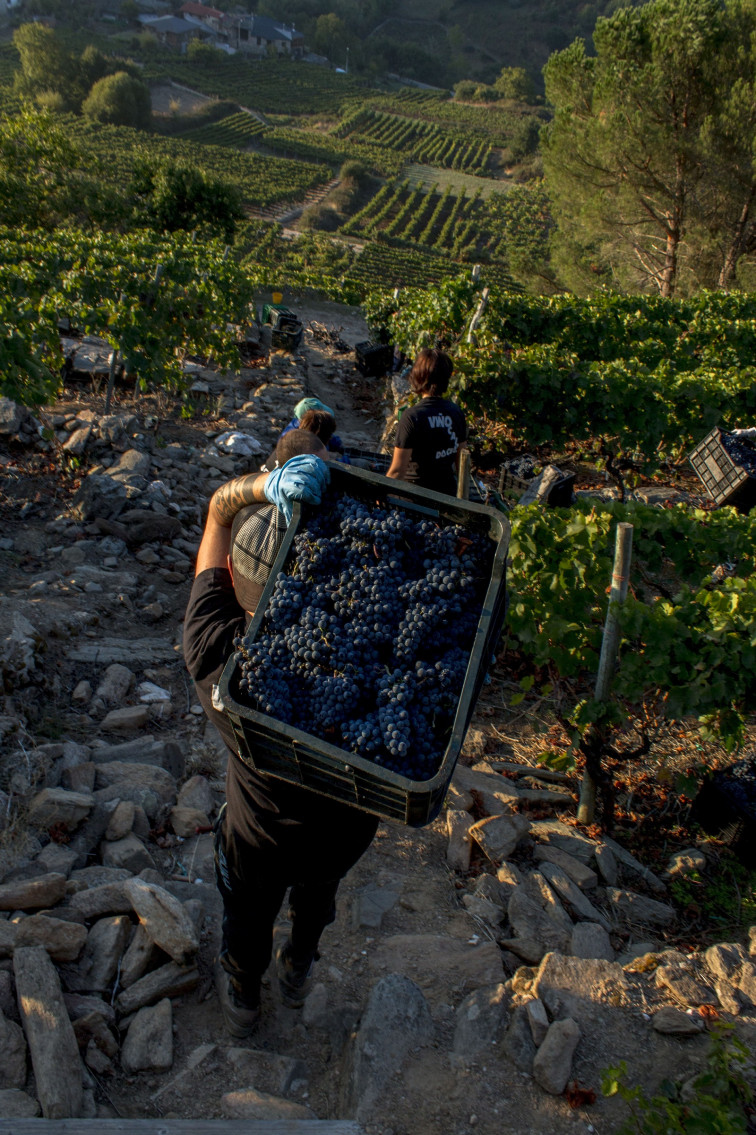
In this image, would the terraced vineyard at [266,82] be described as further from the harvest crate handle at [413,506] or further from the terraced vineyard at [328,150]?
the harvest crate handle at [413,506]

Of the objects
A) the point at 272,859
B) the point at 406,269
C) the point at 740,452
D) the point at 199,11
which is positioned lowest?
the point at 406,269

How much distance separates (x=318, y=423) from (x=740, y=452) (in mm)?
5752

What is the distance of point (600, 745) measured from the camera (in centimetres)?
337

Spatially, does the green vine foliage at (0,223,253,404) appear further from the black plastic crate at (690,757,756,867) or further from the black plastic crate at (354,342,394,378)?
the black plastic crate at (690,757,756,867)

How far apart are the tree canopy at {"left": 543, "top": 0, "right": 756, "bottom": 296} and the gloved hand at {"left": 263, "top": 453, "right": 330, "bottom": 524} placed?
66.1 ft

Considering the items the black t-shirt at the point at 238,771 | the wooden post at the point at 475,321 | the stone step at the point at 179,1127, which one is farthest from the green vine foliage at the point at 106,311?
the stone step at the point at 179,1127

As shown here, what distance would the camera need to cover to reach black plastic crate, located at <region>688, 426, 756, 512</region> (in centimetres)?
678

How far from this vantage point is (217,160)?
49.3 metres

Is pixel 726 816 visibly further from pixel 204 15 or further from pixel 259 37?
pixel 204 15

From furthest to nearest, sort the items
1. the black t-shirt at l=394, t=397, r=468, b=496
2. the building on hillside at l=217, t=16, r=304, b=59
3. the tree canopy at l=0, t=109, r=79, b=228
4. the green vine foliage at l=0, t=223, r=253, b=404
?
the building on hillside at l=217, t=16, r=304, b=59 < the tree canopy at l=0, t=109, r=79, b=228 < the green vine foliage at l=0, t=223, r=253, b=404 < the black t-shirt at l=394, t=397, r=468, b=496

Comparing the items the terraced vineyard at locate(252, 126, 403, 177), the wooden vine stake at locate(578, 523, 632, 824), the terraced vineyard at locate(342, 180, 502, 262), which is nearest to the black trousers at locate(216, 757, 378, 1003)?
the wooden vine stake at locate(578, 523, 632, 824)

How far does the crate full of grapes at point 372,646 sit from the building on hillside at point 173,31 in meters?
88.3

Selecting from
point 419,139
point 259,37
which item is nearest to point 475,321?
point 419,139

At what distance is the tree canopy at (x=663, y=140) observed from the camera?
A: 17.3 meters
